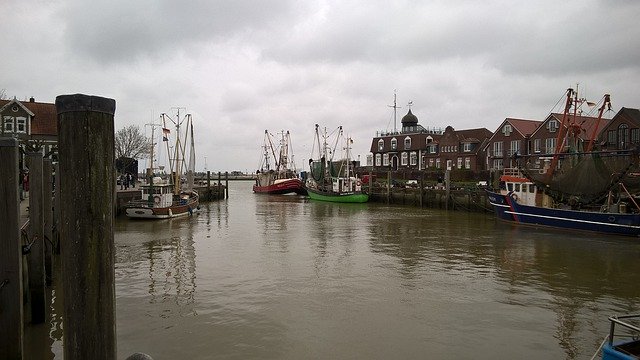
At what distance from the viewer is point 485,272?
16719 millimetres

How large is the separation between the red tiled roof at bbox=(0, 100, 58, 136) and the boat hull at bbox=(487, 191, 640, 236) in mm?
46220

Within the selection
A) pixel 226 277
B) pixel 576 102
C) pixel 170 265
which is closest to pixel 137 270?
pixel 170 265

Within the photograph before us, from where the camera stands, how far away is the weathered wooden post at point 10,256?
19.9ft

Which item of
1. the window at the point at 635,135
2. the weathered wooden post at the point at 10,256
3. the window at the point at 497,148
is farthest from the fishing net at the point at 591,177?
the window at the point at 497,148

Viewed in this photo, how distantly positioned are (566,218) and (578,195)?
5.61 ft

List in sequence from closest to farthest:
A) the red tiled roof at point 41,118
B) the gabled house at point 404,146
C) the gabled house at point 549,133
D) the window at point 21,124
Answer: the window at point 21,124 < the red tiled roof at point 41,118 < the gabled house at point 549,133 < the gabled house at point 404,146

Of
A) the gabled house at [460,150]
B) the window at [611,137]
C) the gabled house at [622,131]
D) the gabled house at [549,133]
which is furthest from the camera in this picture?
the gabled house at [460,150]

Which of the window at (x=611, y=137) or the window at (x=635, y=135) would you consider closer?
the window at (x=635, y=135)

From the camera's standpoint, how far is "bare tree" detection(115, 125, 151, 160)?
6241 centimetres

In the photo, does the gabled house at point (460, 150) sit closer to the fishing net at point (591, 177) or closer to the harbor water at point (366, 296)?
the fishing net at point (591, 177)

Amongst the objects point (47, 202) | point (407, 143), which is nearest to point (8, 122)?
point (47, 202)

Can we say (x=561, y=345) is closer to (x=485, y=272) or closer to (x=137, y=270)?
(x=485, y=272)

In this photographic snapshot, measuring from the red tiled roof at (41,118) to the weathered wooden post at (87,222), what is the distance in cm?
5144

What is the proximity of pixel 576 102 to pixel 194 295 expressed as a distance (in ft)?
104
